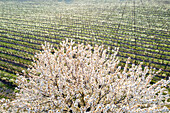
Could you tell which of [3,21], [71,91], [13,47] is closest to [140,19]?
[13,47]

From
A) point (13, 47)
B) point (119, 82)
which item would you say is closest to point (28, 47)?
point (13, 47)

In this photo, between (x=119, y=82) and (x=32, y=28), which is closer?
(x=119, y=82)

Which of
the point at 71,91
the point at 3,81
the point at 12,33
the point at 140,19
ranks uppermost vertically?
the point at 140,19

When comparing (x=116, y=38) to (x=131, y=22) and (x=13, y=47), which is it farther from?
Result: (x=13, y=47)

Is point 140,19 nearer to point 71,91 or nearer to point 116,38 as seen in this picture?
point 116,38

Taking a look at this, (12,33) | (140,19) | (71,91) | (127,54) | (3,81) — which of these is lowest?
(3,81)

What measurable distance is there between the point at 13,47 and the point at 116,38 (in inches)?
→ 590

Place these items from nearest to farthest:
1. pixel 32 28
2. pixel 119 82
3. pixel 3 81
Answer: pixel 119 82 < pixel 3 81 < pixel 32 28

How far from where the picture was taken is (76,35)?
19875mm

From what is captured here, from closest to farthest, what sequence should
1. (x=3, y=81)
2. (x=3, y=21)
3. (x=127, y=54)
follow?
1. (x=3, y=81)
2. (x=127, y=54)
3. (x=3, y=21)

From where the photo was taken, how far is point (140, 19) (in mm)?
27594

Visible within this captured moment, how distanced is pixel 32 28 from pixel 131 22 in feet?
67.1

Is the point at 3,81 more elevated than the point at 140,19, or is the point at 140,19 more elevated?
the point at 140,19

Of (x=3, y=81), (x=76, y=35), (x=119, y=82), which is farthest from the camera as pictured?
(x=76, y=35)
